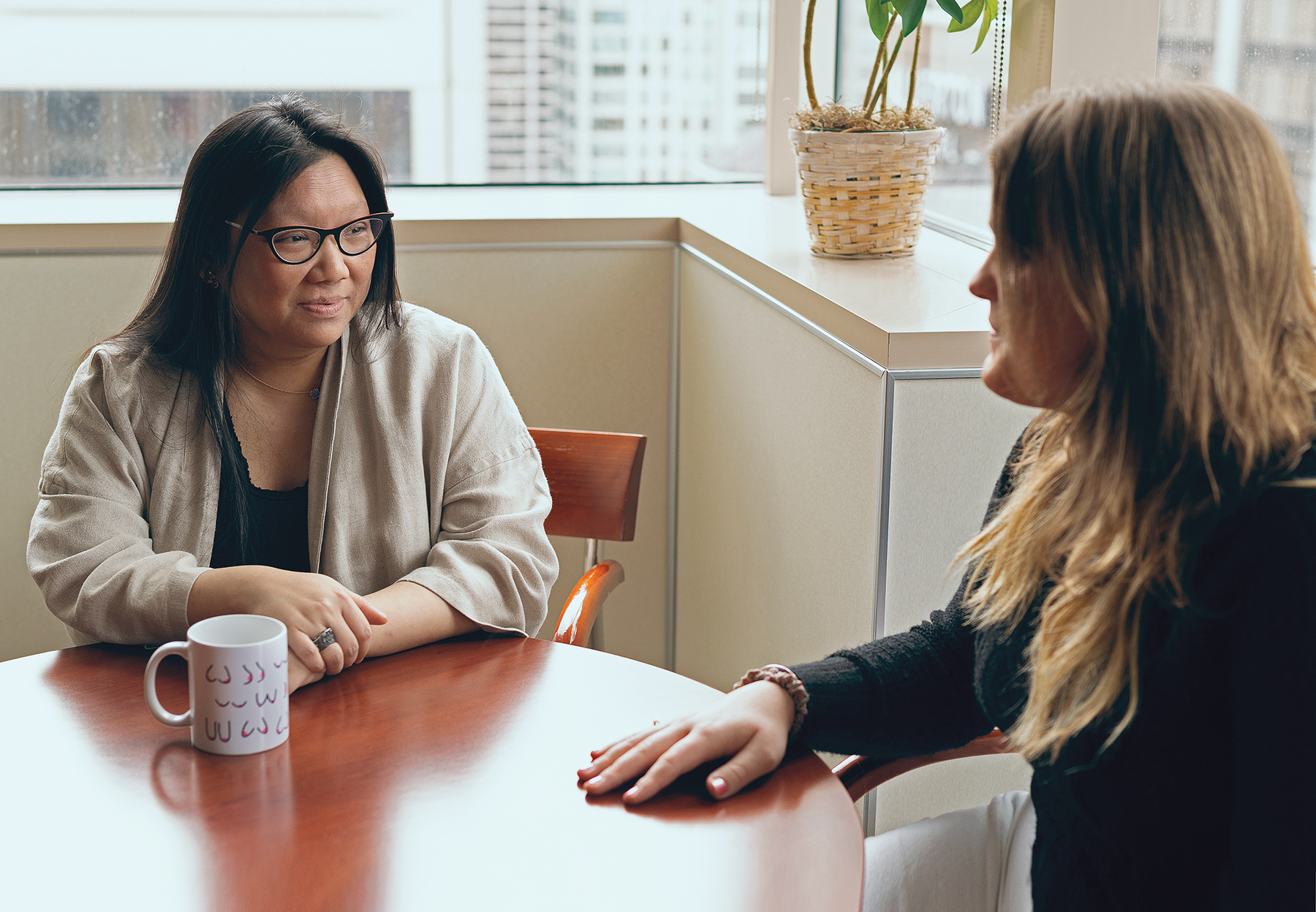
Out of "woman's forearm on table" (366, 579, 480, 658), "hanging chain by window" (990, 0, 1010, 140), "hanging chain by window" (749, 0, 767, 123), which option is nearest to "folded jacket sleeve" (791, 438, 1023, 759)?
"woman's forearm on table" (366, 579, 480, 658)

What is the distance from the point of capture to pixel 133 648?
1.29 meters

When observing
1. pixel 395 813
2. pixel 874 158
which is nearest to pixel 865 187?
pixel 874 158

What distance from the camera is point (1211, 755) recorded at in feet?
2.85

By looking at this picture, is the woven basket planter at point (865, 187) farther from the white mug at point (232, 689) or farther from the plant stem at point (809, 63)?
the white mug at point (232, 689)

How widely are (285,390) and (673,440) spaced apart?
1.36m

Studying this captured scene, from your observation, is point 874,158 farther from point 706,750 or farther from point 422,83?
point 422,83

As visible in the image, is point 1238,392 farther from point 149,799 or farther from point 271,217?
point 271,217

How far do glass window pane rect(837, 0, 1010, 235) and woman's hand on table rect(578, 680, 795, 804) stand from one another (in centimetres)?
131

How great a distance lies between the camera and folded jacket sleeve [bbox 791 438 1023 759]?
1105mm

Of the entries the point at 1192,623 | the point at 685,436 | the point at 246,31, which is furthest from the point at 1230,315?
the point at 246,31

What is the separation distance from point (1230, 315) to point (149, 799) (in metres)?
0.89

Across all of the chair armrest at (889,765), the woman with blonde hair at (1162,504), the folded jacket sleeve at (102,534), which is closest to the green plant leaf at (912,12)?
the woman with blonde hair at (1162,504)

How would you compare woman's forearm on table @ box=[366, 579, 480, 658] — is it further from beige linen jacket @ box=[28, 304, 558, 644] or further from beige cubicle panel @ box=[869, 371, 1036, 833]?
beige cubicle panel @ box=[869, 371, 1036, 833]

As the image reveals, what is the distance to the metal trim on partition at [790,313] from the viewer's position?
60.5 inches
